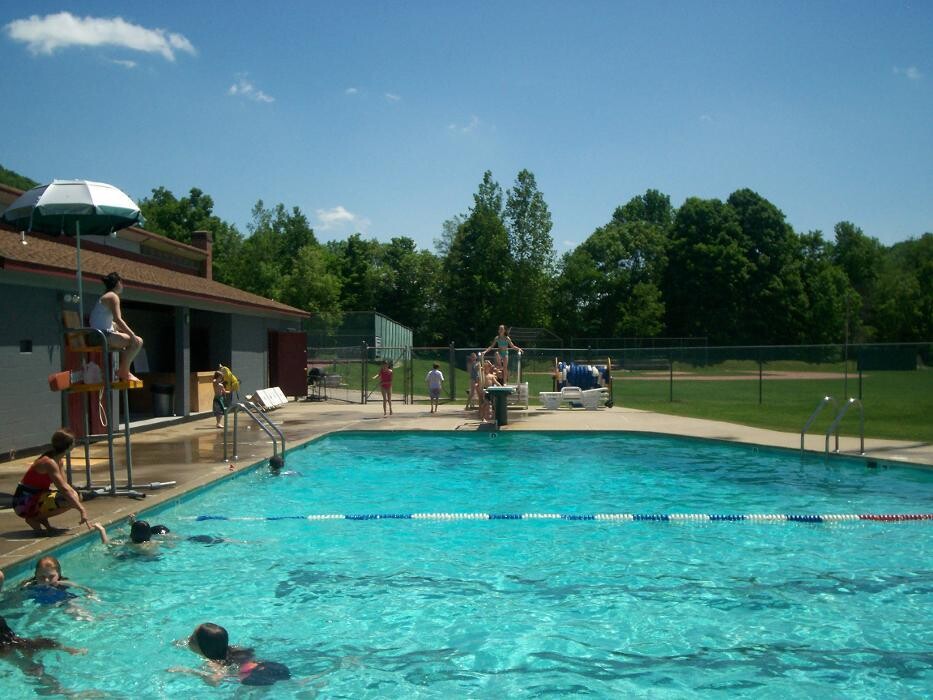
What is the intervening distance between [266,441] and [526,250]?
4255cm

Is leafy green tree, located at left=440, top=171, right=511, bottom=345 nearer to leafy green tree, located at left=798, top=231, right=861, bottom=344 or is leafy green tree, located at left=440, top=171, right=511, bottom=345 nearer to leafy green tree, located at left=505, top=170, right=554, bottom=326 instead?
leafy green tree, located at left=505, top=170, right=554, bottom=326

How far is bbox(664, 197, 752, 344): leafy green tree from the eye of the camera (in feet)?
200

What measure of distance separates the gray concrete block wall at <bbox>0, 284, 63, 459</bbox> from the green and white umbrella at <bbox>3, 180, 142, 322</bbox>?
3.30 m

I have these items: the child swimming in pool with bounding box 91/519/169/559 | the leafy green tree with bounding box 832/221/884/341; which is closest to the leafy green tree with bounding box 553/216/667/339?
the leafy green tree with bounding box 832/221/884/341

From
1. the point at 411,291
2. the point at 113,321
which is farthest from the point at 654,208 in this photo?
the point at 113,321

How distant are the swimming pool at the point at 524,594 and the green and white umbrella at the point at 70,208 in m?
3.73

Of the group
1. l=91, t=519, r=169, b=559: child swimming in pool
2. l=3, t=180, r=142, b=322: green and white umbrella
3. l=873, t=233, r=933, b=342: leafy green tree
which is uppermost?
l=873, t=233, r=933, b=342: leafy green tree

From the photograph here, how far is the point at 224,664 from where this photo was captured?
18.0ft

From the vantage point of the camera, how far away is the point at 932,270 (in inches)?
2420

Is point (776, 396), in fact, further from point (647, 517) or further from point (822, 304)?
point (822, 304)

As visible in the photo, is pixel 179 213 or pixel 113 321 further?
pixel 179 213

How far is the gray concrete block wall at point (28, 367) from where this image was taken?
482 inches

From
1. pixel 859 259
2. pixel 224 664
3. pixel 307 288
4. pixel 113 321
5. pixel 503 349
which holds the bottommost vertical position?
pixel 224 664

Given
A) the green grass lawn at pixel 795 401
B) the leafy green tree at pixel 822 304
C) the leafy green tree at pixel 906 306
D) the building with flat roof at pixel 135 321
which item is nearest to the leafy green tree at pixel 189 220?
the building with flat roof at pixel 135 321
